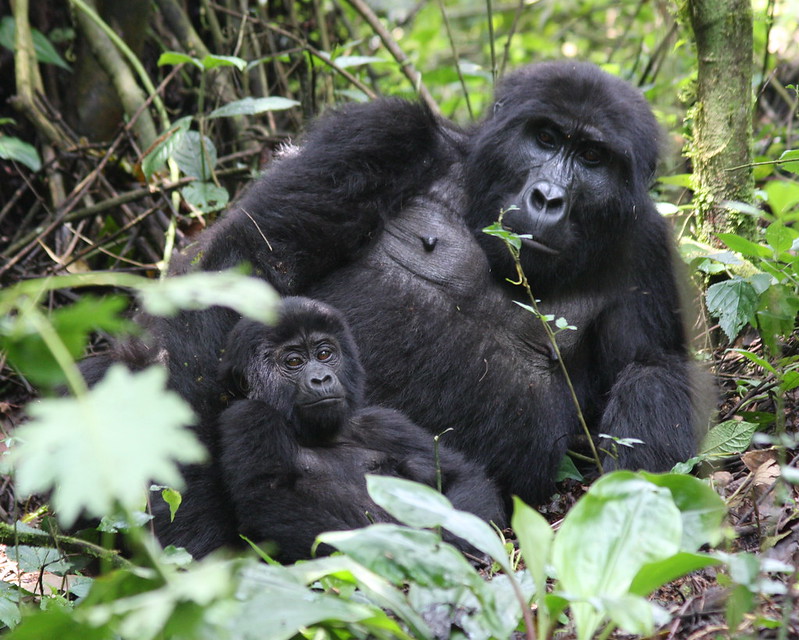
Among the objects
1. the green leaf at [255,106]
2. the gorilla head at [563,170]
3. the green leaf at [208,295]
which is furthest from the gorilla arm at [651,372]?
the green leaf at [208,295]

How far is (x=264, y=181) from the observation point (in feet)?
11.7

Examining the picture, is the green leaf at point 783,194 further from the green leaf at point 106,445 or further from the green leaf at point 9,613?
the green leaf at point 9,613

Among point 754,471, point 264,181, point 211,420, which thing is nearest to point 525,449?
point 754,471

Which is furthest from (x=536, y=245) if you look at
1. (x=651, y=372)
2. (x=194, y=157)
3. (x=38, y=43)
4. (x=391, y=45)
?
(x=38, y=43)

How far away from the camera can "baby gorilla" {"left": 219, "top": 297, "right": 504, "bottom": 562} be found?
2762mm

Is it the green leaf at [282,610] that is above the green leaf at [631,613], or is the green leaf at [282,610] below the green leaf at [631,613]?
below

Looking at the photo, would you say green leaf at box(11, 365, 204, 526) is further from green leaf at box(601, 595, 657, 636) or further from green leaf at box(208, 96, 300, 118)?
green leaf at box(208, 96, 300, 118)

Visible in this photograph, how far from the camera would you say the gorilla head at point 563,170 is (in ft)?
11.1

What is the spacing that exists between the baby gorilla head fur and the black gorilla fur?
0.78ft

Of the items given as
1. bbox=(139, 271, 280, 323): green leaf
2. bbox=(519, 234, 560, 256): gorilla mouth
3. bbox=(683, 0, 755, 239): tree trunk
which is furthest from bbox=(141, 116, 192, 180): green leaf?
bbox=(139, 271, 280, 323): green leaf

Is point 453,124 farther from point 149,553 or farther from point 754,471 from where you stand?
point 149,553

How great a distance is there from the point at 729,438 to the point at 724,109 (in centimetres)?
149

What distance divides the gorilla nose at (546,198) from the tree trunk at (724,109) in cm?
85

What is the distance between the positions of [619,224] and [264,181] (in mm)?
1424
